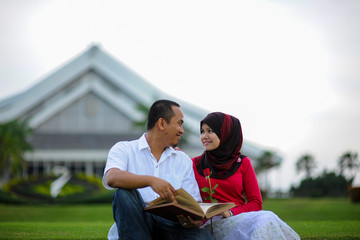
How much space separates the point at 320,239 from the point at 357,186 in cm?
1352

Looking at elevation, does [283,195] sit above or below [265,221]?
below

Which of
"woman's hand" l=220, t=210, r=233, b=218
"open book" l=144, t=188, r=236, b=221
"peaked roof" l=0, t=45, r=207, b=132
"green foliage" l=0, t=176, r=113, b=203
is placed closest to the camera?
"open book" l=144, t=188, r=236, b=221

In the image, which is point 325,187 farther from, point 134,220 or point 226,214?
point 134,220

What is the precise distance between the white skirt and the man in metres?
0.14

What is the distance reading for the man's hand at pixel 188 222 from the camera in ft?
9.21

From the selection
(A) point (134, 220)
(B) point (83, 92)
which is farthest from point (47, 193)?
(A) point (134, 220)

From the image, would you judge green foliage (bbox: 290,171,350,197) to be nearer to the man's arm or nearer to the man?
the man

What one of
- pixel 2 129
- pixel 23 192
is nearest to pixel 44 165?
pixel 2 129

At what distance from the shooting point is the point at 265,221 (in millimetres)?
2898

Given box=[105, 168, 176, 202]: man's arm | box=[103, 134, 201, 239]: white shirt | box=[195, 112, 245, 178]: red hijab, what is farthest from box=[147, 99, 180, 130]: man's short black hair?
box=[105, 168, 176, 202]: man's arm

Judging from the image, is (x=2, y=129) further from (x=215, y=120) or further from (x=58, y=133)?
(x=215, y=120)

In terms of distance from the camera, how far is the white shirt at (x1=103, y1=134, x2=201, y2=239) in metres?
2.99

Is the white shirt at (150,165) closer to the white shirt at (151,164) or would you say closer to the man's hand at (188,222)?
the white shirt at (151,164)

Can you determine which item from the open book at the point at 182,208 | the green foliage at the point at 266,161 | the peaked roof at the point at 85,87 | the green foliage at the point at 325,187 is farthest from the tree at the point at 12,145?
the open book at the point at 182,208
